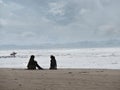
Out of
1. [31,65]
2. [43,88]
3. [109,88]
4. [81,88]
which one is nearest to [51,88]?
[43,88]

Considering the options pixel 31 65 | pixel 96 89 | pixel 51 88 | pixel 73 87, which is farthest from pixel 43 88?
pixel 31 65

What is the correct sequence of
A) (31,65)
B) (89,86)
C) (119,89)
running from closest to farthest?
(119,89)
(89,86)
(31,65)

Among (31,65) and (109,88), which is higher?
(31,65)

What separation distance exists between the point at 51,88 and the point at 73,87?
2.75 ft

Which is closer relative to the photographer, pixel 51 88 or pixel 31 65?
pixel 51 88

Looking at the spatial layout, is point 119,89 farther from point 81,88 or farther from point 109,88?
point 81,88

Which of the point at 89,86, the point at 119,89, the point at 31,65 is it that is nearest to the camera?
the point at 119,89

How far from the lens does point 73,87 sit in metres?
11.6

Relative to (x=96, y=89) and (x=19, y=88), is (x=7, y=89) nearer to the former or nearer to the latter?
(x=19, y=88)

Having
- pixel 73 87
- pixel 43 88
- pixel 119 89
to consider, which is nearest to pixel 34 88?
pixel 43 88

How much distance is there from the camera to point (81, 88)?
37.2 feet

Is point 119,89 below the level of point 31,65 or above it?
below

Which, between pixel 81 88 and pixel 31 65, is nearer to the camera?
pixel 81 88

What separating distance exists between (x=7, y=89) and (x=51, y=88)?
5.20 feet
